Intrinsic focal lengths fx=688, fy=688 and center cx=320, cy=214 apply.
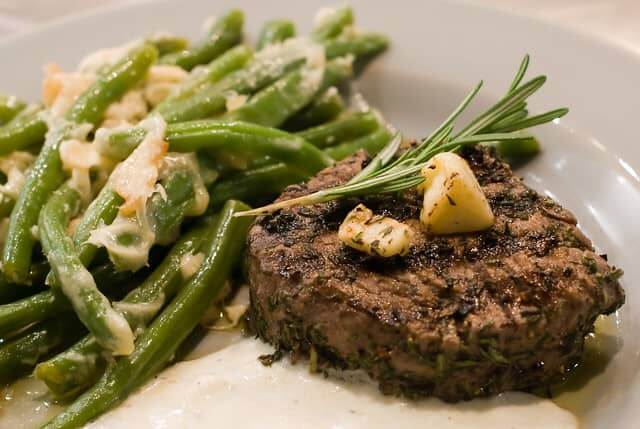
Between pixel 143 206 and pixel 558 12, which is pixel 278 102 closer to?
pixel 143 206

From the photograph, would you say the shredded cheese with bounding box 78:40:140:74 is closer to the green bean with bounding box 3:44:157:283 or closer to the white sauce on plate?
the green bean with bounding box 3:44:157:283

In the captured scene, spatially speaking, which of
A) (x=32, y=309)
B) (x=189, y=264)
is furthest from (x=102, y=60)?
(x=32, y=309)

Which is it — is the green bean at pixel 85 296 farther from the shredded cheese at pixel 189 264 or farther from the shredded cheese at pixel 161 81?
the shredded cheese at pixel 161 81

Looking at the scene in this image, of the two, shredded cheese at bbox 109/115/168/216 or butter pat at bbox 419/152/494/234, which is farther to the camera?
shredded cheese at bbox 109/115/168/216

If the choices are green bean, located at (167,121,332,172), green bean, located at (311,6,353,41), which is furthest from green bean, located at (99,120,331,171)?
green bean, located at (311,6,353,41)

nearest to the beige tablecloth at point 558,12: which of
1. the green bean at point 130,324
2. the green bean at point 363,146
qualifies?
the green bean at point 363,146
